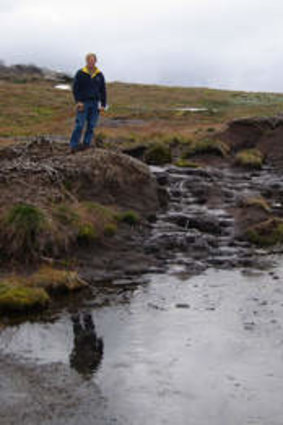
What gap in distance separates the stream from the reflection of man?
0.05 feet

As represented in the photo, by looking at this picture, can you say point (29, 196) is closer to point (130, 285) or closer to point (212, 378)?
point (130, 285)

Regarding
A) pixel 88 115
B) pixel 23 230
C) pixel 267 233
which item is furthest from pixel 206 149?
pixel 23 230

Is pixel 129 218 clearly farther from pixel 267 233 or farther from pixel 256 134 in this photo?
pixel 256 134

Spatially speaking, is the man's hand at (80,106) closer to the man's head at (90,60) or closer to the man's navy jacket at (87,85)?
the man's navy jacket at (87,85)

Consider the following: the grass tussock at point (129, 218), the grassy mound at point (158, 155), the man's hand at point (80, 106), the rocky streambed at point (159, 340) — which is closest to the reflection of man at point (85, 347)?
the rocky streambed at point (159, 340)

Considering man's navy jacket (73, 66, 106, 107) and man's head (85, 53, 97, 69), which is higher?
man's head (85, 53, 97, 69)

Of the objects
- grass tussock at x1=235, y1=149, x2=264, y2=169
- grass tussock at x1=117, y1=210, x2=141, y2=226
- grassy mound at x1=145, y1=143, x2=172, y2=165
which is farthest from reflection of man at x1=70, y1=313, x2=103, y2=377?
grass tussock at x1=235, y1=149, x2=264, y2=169

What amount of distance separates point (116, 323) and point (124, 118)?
51.0 metres

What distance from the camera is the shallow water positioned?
8164 mm

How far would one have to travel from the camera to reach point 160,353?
10008mm

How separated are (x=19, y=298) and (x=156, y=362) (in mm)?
2996

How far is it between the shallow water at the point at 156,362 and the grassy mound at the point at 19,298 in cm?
53

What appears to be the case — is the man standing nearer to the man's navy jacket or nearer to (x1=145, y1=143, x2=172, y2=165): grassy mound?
the man's navy jacket

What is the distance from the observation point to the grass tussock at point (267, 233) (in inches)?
690
